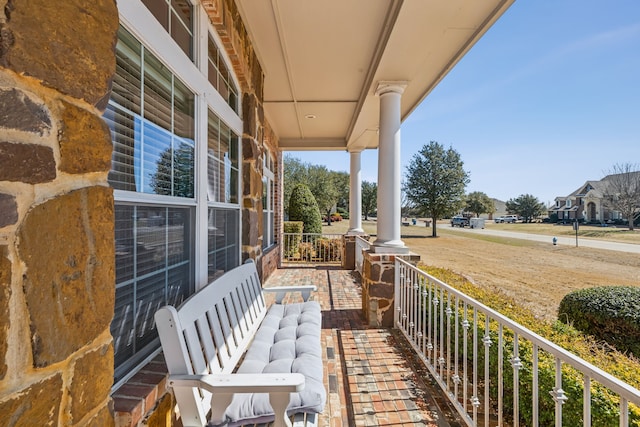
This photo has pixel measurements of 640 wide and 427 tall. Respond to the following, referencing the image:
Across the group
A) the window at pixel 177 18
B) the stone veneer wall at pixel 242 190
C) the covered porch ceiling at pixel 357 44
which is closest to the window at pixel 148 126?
the window at pixel 177 18

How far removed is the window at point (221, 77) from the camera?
2.20m

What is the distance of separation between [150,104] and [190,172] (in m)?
0.48

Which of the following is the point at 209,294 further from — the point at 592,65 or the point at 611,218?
the point at 611,218

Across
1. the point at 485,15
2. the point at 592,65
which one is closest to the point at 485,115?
the point at 592,65

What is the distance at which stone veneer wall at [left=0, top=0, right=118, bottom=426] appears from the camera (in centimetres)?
57

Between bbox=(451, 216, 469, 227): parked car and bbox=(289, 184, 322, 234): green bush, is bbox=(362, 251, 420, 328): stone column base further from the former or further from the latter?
bbox=(451, 216, 469, 227): parked car

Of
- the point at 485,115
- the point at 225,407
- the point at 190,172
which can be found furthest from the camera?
the point at 485,115

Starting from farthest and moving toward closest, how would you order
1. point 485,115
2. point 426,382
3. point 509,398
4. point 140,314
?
point 485,115 < point 426,382 < point 509,398 < point 140,314

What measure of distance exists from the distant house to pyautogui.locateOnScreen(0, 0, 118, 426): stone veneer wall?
46724mm

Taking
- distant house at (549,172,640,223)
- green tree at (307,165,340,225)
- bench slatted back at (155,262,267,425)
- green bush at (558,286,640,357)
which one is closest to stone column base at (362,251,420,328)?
bench slatted back at (155,262,267,425)

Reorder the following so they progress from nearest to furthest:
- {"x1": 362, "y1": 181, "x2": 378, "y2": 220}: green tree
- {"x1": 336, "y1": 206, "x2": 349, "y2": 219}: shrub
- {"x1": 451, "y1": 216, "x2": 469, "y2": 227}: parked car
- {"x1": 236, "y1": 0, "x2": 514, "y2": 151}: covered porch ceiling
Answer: {"x1": 236, "y1": 0, "x2": 514, "y2": 151}: covered porch ceiling → {"x1": 362, "y1": 181, "x2": 378, "y2": 220}: green tree → {"x1": 451, "y1": 216, "x2": 469, "y2": 227}: parked car → {"x1": 336, "y1": 206, "x2": 349, "y2": 219}: shrub

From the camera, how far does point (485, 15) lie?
242 centimetres

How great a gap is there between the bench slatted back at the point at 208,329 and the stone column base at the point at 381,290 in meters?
1.45

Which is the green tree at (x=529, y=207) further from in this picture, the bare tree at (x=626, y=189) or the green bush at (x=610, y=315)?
the green bush at (x=610, y=315)
